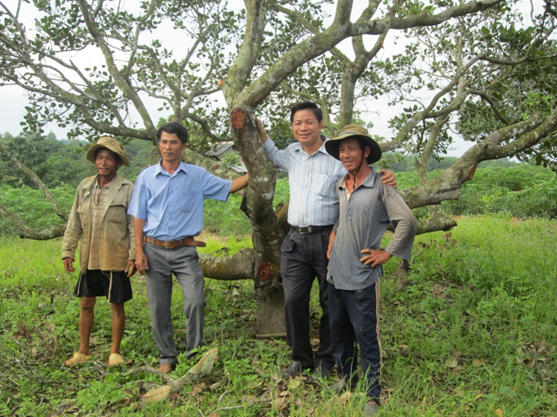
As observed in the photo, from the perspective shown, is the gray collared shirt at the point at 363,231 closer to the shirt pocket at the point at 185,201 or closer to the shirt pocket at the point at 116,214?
the shirt pocket at the point at 185,201

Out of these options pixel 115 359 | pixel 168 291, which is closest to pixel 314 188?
pixel 168 291

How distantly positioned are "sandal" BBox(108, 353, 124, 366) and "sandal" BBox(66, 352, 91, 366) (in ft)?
0.83

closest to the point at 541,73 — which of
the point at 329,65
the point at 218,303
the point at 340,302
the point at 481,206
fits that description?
the point at 329,65

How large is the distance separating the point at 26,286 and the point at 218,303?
10.7ft

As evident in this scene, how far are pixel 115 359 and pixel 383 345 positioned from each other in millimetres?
2610

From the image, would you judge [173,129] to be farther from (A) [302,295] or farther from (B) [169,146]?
(A) [302,295]

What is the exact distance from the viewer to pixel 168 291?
4395 mm

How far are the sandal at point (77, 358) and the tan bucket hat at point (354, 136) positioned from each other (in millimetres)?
3020

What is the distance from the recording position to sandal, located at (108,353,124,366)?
176 inches

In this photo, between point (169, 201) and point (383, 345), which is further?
point (383, 345)

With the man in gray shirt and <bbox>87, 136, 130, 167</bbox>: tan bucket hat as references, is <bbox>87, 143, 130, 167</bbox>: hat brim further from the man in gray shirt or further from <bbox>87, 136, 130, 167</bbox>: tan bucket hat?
the man in gray shirt

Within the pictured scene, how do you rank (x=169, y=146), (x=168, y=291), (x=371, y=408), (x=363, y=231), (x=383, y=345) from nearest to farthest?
1. (x=371, y=408)
2. (x=363, y=231)
3. (x=169, y=146)
4. (x=168, y=291)
5. (x=383, y=345)

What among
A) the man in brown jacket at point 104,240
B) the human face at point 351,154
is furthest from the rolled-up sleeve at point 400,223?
the man in brown jacket at point 104,240

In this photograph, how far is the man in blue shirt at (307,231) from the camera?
3.97 meters
